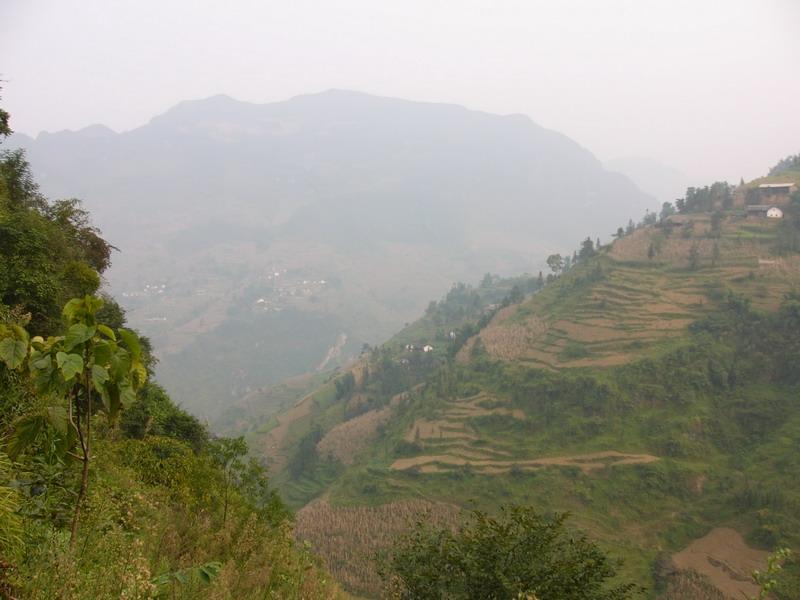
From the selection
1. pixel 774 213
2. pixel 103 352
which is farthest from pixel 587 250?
pixel 103 352

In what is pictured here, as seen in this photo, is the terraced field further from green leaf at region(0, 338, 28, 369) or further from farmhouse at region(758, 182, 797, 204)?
green leaf at region(0, 338, 28, 369)

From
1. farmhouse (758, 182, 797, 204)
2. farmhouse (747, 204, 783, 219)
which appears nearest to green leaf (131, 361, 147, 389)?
farmhouse (747, 204, 783, 219)

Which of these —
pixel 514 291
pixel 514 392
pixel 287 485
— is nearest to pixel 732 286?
pixel 514 392

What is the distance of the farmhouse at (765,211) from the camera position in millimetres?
57375

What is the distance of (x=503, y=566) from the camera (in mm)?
8109

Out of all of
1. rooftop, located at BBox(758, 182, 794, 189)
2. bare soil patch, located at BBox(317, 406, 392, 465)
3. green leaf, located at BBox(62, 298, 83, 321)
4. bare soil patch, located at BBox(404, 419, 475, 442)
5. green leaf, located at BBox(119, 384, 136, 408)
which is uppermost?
rooftop, located at BBox(758, 182, 794, 189)

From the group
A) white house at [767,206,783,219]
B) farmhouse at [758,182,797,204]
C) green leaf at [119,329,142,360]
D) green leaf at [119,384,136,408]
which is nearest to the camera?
green leaf at [119,329,142,360]

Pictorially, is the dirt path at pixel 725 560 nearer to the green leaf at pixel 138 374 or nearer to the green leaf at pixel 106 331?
the green leaf at pixel 138 374

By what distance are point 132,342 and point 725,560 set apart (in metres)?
35.4

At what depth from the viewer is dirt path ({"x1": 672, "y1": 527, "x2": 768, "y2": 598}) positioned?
26.2 m

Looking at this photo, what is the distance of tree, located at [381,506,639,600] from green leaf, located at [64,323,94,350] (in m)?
6.02

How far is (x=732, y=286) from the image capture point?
4825 centimetres

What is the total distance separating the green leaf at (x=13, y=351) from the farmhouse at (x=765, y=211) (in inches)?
2841

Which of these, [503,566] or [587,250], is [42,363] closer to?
[503,566]
